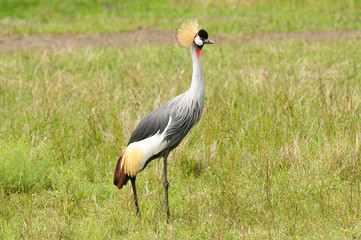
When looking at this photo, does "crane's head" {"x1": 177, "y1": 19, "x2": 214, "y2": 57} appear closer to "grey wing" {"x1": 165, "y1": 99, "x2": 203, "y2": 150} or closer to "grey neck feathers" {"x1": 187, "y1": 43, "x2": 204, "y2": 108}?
"grey neck feathers" {"x1": 187, "y1": 43, "x2": 204, "y2": 108}

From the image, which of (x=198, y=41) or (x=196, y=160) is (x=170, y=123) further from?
(x=196, y=160)

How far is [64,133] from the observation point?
5.66 meters

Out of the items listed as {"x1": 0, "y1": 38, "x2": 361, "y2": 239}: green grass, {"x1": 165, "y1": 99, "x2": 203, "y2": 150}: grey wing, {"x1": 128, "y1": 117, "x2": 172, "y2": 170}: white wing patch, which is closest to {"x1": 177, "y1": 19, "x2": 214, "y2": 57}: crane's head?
{"x1": 165, "y1": 99, "x2": 203, "y2": 150}: grey wing

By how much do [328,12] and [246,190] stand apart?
962 centimetres

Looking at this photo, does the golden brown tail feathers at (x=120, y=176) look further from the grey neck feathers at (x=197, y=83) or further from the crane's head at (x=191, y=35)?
the crane's head at (x=191, y=35)

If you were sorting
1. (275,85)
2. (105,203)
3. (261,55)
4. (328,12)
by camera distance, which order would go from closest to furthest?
(105,203) < (275,85) < (261,55) < (328,12)

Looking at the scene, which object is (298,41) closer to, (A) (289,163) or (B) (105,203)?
(A) (289,163)

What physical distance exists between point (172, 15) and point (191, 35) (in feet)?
32.2

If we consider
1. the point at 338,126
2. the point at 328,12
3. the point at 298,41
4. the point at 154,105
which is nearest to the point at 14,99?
the point at 154,105

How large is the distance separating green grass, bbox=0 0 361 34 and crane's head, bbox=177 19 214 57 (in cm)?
768

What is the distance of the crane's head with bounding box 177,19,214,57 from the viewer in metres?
3.91

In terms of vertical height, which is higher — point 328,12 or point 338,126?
point 328,12

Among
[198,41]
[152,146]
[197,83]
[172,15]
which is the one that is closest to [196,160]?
[152,146]

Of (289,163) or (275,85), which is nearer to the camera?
(289,163)
